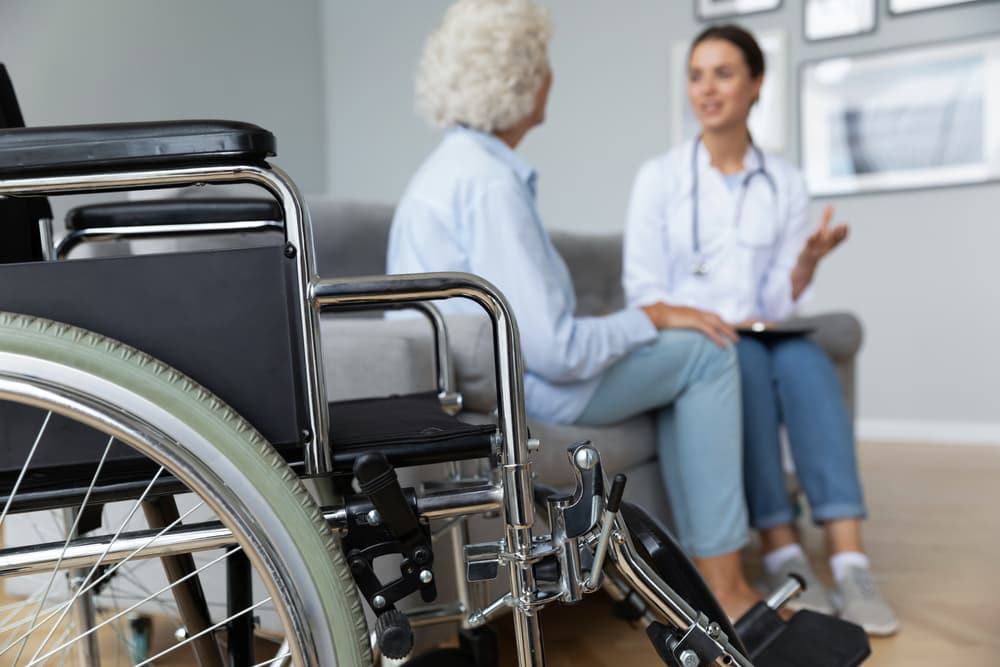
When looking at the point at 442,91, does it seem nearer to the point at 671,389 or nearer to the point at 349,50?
the point at 671,389

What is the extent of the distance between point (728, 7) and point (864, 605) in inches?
124

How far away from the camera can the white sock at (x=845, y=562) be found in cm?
168

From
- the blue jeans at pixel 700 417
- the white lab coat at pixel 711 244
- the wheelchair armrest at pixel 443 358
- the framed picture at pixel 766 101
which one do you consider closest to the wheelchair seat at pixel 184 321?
the wheelchair armrest at pixel 443 358

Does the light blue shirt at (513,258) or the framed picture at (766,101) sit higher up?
the framed picture at (766,101)

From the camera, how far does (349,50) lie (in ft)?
16.0

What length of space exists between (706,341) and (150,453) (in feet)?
3.74

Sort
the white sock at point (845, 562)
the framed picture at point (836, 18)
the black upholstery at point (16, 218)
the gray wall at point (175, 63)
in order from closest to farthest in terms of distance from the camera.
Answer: the black upholstery at point (16, 218) → the white sock at point (845, 562) → the gray wall at point (175, 63) → the framed picture at point (836, 18)

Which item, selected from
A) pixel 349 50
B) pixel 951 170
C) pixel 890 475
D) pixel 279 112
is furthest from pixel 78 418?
pixel 349 50

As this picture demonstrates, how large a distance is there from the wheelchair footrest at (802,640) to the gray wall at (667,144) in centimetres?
307

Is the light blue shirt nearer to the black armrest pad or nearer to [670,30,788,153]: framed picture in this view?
the black armrest pad

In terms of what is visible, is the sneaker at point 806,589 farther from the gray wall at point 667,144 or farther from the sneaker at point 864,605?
the gray wall at point 667,144

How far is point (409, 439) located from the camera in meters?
0.73

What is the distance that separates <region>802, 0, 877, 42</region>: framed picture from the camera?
388cm

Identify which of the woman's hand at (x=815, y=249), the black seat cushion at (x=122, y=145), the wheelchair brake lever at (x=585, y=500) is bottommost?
the wheelchair brake lever at (x=585, y=500)
